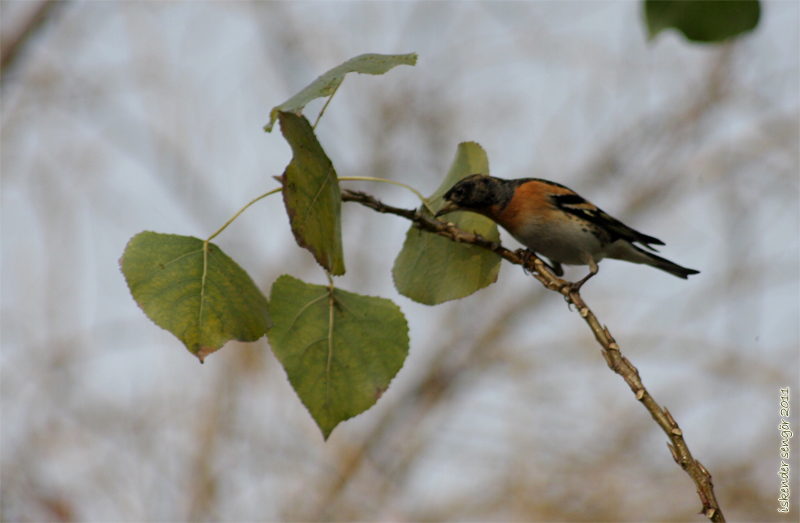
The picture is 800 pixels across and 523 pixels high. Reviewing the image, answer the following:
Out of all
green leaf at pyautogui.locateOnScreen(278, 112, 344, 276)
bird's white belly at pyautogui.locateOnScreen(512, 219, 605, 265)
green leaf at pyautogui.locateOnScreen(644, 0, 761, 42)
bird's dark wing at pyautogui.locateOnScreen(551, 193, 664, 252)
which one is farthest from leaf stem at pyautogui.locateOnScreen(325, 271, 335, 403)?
bird's dark wing at pyautogui.locateOnScreen(551, 193, 664, 252)

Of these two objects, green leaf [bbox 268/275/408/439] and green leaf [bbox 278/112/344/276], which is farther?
green leaf [bbox 268/275/408/439]

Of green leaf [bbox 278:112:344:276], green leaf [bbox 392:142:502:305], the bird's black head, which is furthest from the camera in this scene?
the bird's black head

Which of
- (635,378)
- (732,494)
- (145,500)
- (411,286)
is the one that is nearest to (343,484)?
(145,500)

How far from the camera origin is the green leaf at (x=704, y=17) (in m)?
1.30

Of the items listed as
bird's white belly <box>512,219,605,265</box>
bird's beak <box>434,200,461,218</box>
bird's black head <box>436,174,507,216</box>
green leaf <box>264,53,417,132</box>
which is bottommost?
green leaf <box>264,53,417,132</box>

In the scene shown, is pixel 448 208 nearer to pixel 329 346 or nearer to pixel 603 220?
pixel 329 346

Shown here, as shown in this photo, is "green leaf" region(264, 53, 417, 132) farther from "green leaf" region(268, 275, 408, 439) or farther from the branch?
"green leaf" region(268, 275, 408, 439)

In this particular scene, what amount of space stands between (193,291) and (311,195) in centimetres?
55

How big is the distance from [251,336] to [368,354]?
0.42 metres

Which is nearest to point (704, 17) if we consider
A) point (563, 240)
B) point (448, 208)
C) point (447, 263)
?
point (447, 263)

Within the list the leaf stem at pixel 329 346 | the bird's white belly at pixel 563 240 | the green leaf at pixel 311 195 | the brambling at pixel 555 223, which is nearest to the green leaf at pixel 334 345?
the leaf stem at pixel 329 346

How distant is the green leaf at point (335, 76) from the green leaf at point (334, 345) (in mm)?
605

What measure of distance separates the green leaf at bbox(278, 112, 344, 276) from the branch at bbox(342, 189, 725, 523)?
1.02 ft

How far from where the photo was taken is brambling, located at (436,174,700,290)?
13.8 ft
